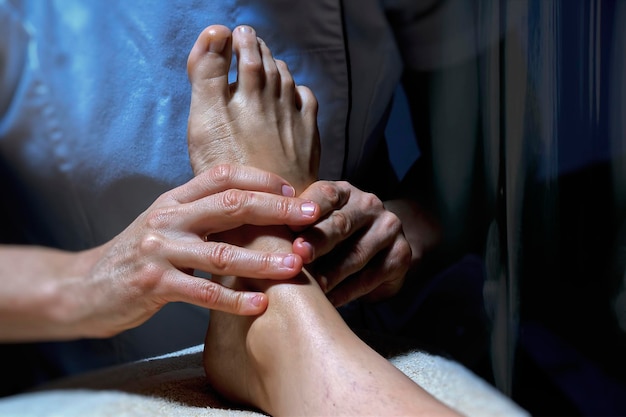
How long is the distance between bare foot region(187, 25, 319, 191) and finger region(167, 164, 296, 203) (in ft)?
0.21

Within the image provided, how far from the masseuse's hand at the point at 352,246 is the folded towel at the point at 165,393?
0.23 ft

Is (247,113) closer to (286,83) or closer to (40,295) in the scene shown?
(286,83)

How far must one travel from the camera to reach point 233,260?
0.46 metres

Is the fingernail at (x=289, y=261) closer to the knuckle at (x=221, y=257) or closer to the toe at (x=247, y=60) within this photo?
the knuckle at (x=221, y=257)

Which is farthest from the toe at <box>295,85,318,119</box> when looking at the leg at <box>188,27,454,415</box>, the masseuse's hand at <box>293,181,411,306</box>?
the masseuse's hand at <box>293,181,411,306</box>

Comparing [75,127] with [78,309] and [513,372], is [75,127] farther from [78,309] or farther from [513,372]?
[513,372]

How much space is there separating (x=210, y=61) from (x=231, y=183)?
0.14m

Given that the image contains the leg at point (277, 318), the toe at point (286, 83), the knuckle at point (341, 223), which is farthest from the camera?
the toe at point (286, 83)

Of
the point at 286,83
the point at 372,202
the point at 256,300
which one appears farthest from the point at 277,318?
the point at 286,83

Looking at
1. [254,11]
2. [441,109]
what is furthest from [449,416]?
[254,11]

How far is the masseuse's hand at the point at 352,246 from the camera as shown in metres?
0.51

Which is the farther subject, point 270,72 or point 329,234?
point 270,72

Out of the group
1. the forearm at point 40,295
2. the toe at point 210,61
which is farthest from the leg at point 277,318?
the forearm at point 40,295

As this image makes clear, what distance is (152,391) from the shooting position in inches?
19.9
